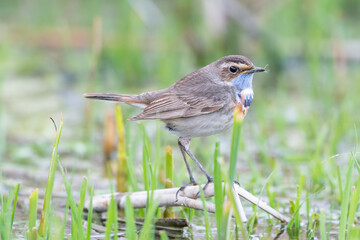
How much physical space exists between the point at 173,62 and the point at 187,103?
14.4ft

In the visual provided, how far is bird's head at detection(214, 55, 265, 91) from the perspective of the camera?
4882 mm

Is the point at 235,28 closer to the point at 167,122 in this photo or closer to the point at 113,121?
the point at 113,121

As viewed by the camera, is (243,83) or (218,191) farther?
(243,83)

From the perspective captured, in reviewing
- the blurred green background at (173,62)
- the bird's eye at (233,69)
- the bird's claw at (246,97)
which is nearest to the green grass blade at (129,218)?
the bird's claw at (246,97)

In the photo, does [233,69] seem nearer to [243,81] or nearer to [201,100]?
[243,81]

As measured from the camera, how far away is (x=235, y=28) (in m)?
9.54

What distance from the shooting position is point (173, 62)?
30.2 ft

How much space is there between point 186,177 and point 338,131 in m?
1.67

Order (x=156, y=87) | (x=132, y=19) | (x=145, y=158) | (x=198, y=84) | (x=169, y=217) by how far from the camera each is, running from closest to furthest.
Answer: (x=145, y=158) < (x=169, y=217) < (x=198, y=84) < (x=156, y=87) < (x=132, y=19)

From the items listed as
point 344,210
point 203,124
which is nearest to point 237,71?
point 203,124

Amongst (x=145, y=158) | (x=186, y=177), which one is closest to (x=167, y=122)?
(x=145, y=158)

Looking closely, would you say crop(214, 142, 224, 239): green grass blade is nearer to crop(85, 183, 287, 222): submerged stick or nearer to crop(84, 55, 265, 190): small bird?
crop(85, 183, 287, 222): submerged stick

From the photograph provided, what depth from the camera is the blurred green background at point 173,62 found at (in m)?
7.24

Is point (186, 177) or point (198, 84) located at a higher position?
point (198, 84)
